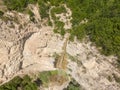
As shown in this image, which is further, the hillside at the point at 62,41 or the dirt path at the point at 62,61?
the dirt path at the point at 62,61

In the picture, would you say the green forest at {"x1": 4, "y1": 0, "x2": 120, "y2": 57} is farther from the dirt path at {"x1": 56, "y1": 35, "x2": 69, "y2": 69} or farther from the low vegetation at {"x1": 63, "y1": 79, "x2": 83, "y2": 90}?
the low vegetation at {"x1": 63, "y1": 79, "x2": 83, "y2": 90}

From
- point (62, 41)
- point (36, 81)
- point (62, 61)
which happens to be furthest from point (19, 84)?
point (62, 41)

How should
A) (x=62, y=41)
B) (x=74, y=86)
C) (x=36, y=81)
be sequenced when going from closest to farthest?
(x=62, y=41) < (x=74, y=86) < (x=36, y=81)

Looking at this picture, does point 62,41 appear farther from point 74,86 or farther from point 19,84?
point 19,84

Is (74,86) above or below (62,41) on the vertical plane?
below

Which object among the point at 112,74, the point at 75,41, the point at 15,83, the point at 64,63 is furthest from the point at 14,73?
the point at 112,74

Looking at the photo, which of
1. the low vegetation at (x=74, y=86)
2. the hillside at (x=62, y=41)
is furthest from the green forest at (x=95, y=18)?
the low vegetation at (x=74, y=86)

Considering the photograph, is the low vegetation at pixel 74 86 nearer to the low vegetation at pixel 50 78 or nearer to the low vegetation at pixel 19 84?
the low vegetation at pixel 50 78

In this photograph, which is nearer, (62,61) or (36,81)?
(62,61)
